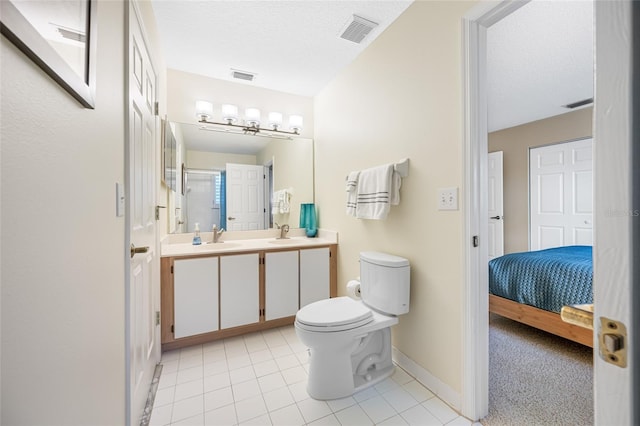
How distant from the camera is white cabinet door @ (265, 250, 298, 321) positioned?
7.54 ft

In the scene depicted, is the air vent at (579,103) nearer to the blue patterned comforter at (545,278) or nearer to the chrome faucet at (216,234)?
the blue patterned comforter at (545,278)

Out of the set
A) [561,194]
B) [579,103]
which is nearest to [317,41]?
[579,103]

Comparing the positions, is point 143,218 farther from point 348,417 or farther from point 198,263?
point 348,417

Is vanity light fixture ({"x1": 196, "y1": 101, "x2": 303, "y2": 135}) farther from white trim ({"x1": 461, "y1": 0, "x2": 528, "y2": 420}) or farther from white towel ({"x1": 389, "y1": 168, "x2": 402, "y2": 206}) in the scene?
white trim ({"x1": 461, "y1": 0, "x2": 528, "y2": 420})

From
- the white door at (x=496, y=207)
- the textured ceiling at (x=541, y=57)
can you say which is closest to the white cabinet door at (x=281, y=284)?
the textured ceiling at (x=541, y=57)

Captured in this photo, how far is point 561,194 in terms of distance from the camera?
361 cm

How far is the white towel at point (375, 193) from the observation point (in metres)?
1.79

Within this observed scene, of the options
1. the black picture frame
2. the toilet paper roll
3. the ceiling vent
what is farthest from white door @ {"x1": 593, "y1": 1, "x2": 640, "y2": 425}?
the ceiling vent

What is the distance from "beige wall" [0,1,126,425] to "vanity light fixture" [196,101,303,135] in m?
1.61

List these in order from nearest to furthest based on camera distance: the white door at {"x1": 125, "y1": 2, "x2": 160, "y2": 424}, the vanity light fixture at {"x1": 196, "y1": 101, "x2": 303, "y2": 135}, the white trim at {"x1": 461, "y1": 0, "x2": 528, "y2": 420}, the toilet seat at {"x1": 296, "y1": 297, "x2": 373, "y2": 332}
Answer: the white door at {"x1": 125, "y1": 2, "x2": 160, "y2": 424} < the white trim at {"x1": 461, "y1": 0, "x2": 528, "y2": 420} < the toilet seat at {"x1": 296, "y1": 297, "x2": 373, "y2": 332} < the vanity light fixture at {"x1": 196, "y1": 101, "x2": 303, "y2": 135}

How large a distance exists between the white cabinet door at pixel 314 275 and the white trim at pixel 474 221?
136 centimetres

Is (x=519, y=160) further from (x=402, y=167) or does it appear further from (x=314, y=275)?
(x=314, y=275)

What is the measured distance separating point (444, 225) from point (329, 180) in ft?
4.64

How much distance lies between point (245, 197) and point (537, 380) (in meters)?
2.66
